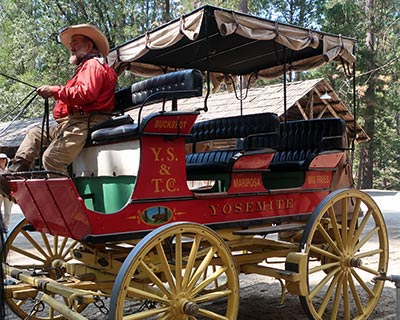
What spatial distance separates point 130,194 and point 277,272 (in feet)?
4.09

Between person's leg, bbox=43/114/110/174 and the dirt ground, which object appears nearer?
person's leg, bbox=43/114/110/174

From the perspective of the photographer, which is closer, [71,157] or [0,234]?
[0,234]

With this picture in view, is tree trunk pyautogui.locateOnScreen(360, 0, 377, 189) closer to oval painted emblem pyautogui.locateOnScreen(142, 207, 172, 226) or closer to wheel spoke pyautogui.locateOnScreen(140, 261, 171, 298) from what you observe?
oval painted emblem pyautogui.locateOnScreen(142, 207, 172, 226)

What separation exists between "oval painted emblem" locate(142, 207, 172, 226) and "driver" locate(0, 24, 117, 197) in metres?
0.77

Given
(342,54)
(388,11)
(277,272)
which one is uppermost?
(388,11)

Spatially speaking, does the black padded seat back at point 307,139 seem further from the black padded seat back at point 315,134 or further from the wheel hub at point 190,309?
the wheel hub at point 190,309

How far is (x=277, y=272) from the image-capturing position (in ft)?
12.4

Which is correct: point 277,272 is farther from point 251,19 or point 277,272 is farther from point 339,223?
point 251,19

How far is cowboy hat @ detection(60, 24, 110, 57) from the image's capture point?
4008 mm

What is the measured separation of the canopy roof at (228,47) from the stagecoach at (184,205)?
1 centimetres

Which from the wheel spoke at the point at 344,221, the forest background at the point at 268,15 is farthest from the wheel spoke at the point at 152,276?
the forest background at the point at 268,15

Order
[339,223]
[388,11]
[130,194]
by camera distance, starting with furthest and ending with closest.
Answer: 1. [388,11]
2. [339,223]
3. [130,194]

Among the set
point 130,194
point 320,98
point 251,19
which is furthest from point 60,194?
point 320,98

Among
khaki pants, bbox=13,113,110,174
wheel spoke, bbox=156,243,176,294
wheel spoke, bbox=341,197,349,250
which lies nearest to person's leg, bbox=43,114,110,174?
khaki pants, bbox=13,113,110,174
